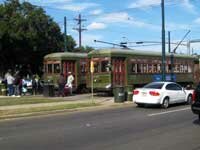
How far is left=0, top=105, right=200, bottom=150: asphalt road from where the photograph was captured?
11773mm

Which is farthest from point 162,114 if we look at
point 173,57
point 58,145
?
point 173,57

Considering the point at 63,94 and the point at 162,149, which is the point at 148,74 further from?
the point at 162,149

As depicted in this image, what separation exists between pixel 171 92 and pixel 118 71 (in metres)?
9.09

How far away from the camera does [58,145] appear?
38.8ft

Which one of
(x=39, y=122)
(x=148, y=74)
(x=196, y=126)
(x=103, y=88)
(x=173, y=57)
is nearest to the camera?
(x=196, y=126)

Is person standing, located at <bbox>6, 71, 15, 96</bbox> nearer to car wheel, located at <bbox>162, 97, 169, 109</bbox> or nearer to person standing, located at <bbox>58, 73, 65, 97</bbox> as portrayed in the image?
person standing, located at <bbox>58, 73, 65, 97</bbox>

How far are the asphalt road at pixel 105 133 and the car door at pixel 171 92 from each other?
214 inches

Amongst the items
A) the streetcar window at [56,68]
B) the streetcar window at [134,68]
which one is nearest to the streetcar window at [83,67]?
the streetcar window at [56,68]

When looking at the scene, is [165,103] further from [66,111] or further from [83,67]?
[83,67]

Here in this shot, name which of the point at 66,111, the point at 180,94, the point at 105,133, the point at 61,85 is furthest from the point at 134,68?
the point at 105,133

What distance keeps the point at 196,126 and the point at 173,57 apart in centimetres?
2443

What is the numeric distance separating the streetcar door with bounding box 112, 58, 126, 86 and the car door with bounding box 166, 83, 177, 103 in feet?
27.7

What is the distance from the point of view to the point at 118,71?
34.0m

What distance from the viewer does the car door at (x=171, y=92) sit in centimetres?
2511
